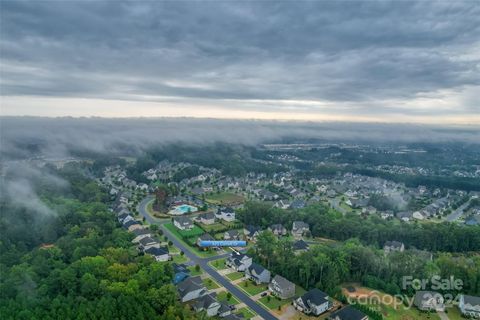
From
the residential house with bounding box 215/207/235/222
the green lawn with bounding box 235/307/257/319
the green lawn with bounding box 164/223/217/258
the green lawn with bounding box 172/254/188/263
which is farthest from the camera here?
the residential house with bounding box 215/207/235/222

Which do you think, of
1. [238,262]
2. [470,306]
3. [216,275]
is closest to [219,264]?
[238,262]

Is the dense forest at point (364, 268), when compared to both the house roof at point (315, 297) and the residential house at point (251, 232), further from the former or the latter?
the residential house at point (251, 232)

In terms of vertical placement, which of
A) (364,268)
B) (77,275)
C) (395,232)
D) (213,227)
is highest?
(77,275)

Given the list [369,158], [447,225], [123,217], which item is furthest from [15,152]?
[369,158]

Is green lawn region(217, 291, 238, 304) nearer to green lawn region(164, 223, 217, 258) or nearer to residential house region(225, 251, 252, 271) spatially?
residential house region(225, 251, 252, 271)

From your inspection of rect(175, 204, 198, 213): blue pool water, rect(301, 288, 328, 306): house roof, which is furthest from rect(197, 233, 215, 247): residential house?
rect(301, 288, 328, 306): house roof

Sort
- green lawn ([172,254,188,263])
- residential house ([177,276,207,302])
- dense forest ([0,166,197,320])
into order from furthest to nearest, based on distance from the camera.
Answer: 1. green lawn ([172,254,188,263])
2. residential house ([177,276,207,302])
3. dense forest ([0,166,197,320])

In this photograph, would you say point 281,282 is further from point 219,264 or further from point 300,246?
point 300,246
